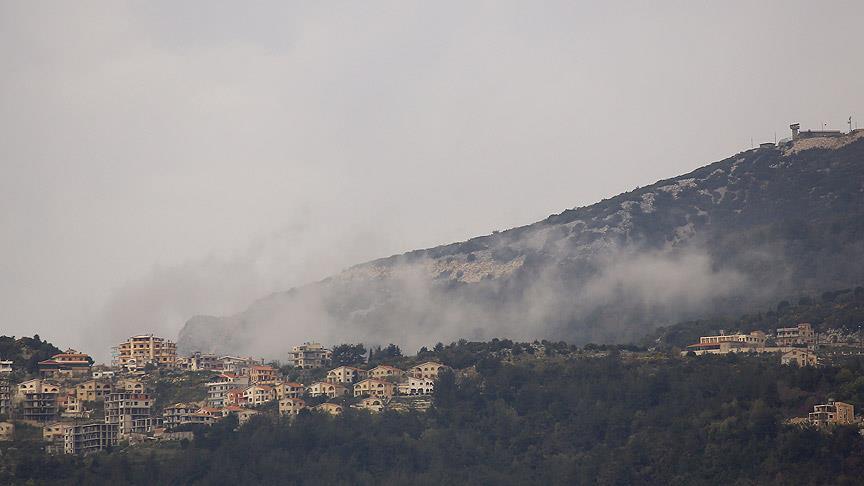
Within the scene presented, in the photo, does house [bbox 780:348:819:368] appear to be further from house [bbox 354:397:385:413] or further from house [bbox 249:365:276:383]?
house [bbox 249:365:276:383]

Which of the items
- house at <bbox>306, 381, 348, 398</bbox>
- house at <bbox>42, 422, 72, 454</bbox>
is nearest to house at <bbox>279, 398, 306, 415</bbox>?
house at <bbox>306, 381, 348, 398</bbox>

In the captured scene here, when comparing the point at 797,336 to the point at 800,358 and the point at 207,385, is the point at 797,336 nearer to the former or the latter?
the point at 800,358

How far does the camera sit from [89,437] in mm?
119875

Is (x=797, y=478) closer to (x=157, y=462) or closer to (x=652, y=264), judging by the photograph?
(x=157, y=462)

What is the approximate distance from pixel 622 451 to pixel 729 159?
90652mm

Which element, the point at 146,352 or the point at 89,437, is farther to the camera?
the point at 146,352

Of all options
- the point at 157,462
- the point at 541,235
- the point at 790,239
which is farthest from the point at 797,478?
the point at 541,235

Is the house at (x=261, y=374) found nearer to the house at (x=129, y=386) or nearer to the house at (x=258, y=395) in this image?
the house at (x=258, y=395)

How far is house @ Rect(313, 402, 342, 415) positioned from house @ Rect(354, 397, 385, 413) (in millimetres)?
1564

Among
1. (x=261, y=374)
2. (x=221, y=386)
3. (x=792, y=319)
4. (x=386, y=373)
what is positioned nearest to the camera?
(x=221, y=386)

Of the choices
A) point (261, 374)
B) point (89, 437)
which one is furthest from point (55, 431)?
point (261, 374)

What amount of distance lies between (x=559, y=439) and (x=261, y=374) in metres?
28.6

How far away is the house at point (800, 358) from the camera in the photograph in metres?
123

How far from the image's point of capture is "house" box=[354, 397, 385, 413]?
411 ft
